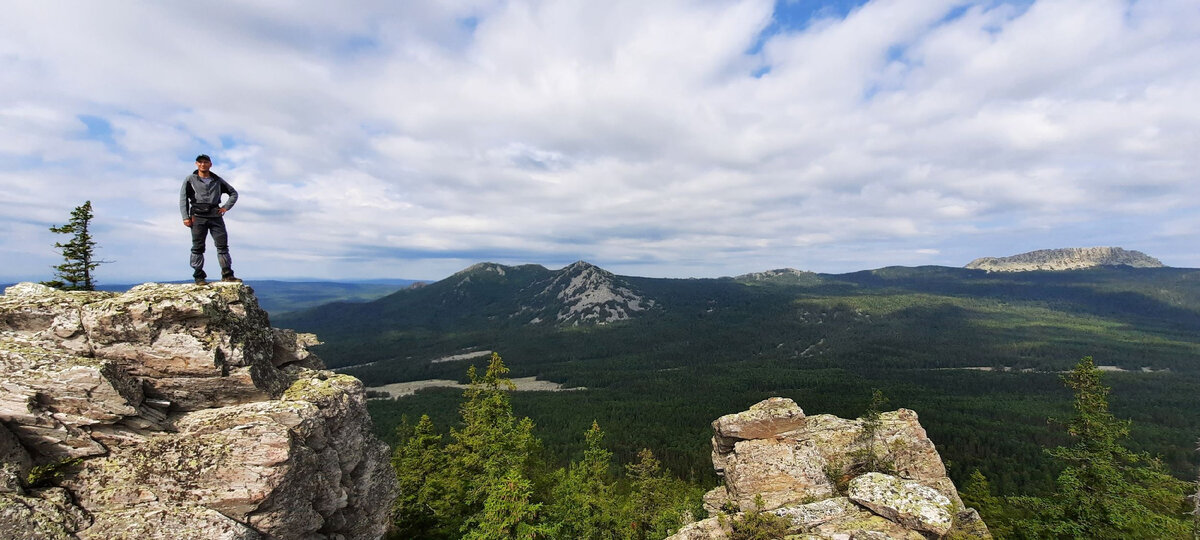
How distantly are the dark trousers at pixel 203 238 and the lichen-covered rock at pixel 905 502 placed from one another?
3360 cm

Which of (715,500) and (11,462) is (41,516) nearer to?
(11,462)

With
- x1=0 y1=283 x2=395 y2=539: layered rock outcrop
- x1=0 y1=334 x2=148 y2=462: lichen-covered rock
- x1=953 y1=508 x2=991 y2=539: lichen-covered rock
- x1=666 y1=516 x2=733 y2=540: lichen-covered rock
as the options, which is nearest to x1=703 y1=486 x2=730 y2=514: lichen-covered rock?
x1=666 y1=516 x2=733 y2=540: lichen-covered rock

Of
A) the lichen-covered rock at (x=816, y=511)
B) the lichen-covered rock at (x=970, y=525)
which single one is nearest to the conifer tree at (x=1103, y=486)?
the lichen-covered rock at (x=970, y=525)

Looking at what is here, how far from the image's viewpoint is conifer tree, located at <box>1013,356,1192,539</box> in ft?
68.2

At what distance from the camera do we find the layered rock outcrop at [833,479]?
21000mm

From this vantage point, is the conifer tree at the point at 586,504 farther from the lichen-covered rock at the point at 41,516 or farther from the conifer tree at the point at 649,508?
the lichen-covered rock at the point at 41,516

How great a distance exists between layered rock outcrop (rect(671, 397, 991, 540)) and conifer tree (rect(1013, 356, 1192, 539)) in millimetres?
4969

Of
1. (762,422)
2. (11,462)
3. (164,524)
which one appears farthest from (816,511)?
(11,462)

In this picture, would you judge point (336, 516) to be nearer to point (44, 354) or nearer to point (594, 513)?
point (44, 354)

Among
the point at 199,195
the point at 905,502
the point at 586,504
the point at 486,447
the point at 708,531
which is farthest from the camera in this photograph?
the point at 586,504

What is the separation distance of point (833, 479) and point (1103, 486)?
495 inches

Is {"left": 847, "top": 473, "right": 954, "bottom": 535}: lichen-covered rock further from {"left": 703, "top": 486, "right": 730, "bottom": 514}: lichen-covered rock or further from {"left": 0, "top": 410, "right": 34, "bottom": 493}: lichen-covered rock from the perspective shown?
{"left": 0, "top": 410, "right": 34, "bottom": 493}: lichen-covered rock

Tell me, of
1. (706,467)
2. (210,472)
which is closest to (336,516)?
(210,472)

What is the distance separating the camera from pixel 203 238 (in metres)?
17.7
